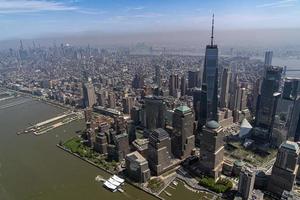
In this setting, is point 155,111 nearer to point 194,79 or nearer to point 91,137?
point 91,137

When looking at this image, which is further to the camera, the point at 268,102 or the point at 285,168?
the point at 268,102

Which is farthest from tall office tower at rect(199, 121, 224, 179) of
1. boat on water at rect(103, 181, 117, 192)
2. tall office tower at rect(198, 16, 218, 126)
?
tall office tower at rect(198, 16, 218, 126)

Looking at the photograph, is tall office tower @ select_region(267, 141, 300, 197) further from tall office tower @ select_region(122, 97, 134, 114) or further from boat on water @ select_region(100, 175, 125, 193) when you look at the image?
tall office tower @ select_region(122, 97, 134, 114)

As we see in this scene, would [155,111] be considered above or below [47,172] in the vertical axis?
above

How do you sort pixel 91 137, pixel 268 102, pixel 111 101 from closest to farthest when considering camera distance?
pixel 91 137 → pixel 268 102 → pixel 111 101

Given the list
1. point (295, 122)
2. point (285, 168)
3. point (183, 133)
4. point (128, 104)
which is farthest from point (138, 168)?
point (295, 122)
